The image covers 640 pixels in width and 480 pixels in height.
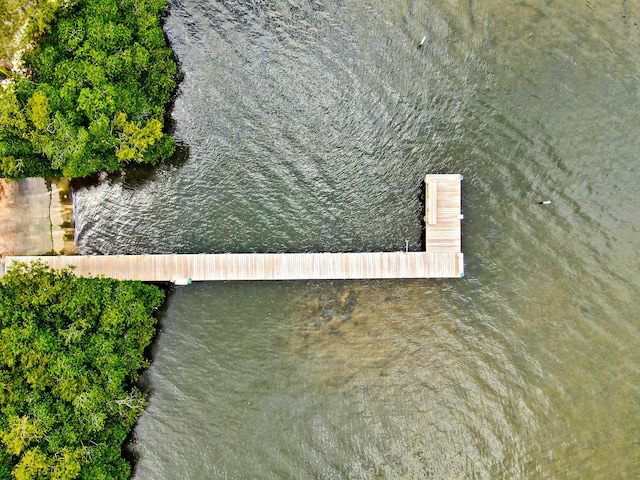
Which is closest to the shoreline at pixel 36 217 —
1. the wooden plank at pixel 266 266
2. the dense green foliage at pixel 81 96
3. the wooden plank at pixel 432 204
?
the wooden plank at pixel 266 266

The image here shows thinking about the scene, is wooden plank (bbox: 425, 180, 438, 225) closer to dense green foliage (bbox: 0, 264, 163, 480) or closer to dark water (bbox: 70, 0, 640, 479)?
dark water (bbox: 70, 0, 640, 479)

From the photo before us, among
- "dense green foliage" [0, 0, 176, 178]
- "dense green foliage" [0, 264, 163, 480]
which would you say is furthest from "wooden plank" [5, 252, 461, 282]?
"dense green foliage" [0, 0, 176, 178]

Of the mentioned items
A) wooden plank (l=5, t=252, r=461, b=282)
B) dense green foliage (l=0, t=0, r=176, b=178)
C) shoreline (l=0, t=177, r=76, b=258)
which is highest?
dense green foliage (l=0, t=0, r=176, b=178)

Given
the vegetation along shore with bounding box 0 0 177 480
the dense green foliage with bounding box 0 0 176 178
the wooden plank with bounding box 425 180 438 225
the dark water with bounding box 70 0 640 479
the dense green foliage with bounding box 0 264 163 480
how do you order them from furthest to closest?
the dark water with bounding box 70 0 640 479 → the wooden plank with bounding box 425 180 438 225 → the dense green foliage with bounding box 0 0 176 178 → the vegetation along shore with bounding box 0 0 177 480 → the dense green foliage with bounding box 0 264 163 480

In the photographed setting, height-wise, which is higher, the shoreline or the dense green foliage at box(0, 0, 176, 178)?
the dense green foliage at box(0, 0, 176, 178)

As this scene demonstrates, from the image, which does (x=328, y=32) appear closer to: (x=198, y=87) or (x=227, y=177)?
(x=198, y=87)

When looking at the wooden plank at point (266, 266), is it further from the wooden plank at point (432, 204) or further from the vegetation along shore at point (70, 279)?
the wooden plank at point (432, 204)

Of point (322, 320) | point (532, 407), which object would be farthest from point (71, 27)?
point (532, 407)
